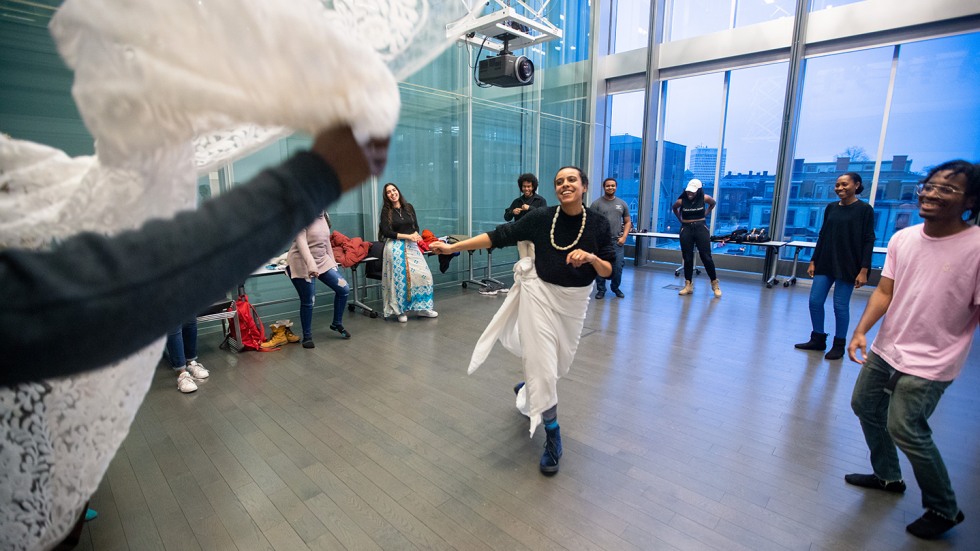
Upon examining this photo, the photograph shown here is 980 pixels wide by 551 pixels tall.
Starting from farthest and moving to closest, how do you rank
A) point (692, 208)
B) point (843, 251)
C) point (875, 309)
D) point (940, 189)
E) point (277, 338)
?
1. point (692, 208)
2. point (277, 338)
3. point (843, 251)
4. point (875, 309)
5. point (940, 189)

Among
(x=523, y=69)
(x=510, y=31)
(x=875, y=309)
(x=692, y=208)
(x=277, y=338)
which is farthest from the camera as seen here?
(x=692, y=208)

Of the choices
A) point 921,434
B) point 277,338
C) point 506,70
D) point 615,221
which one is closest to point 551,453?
point 921,434

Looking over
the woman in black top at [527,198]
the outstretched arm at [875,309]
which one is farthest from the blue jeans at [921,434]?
the woman in black top at [527,198]

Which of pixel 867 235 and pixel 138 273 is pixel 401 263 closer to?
pixel 867 235

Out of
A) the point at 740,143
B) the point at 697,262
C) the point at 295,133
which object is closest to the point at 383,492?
the point at 295,133

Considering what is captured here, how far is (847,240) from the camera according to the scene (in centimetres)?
408

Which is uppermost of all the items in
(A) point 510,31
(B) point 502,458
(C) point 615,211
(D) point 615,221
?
(A) point 510,31

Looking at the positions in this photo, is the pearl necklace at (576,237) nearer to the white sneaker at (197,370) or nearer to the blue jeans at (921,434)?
the blue jeans at (921,434)

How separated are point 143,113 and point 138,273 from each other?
0.16 metres

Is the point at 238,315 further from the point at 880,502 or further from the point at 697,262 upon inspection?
the point at 697,262

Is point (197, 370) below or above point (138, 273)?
below

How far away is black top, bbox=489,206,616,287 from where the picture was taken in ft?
8.45

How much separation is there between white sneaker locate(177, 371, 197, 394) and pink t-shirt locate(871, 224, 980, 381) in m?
4.39

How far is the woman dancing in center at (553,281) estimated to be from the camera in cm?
255
